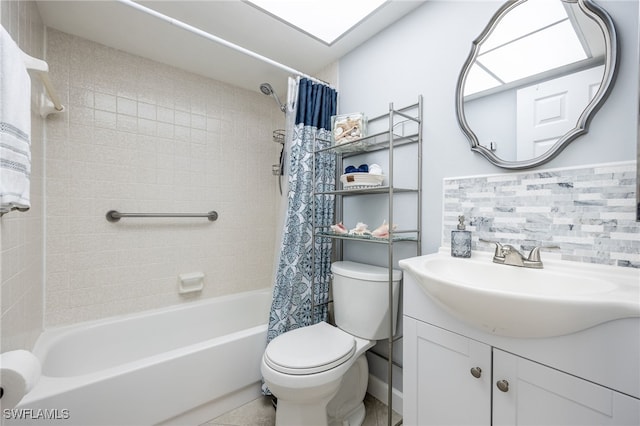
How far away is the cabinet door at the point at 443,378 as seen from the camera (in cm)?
86

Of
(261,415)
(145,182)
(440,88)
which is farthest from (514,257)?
(145,182)

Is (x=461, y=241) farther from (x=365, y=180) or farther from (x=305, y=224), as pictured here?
(x=305, y=224)

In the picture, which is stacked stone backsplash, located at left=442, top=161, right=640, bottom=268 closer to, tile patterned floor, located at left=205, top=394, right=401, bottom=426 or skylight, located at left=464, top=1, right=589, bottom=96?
skylight, located at left=464, top=1, right=589, bottom=96

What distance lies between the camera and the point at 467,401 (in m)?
0.89

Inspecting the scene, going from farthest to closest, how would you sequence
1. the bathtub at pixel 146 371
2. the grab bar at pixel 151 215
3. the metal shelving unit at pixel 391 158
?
the grab bar at pixel 151 215
the metal shelving unit at pixel 391 158
the bathtub at pixel 146 371

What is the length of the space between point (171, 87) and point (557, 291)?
251 centimetres

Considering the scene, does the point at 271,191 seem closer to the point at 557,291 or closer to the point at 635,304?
the point at 557,291

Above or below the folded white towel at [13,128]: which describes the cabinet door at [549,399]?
below

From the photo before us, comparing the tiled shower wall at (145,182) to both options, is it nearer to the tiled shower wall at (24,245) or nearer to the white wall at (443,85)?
the tiled shower wall at (24,245)

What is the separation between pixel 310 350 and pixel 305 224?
73 centimetres

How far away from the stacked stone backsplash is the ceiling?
1090 mm

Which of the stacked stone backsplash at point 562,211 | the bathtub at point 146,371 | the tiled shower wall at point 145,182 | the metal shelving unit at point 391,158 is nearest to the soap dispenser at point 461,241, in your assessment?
the stacked stone backsplash at point 562,211

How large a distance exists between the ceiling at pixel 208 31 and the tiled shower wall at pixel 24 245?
0.25 m

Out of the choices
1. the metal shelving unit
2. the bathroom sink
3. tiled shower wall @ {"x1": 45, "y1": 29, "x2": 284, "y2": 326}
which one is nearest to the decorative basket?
the metal shelving unit
